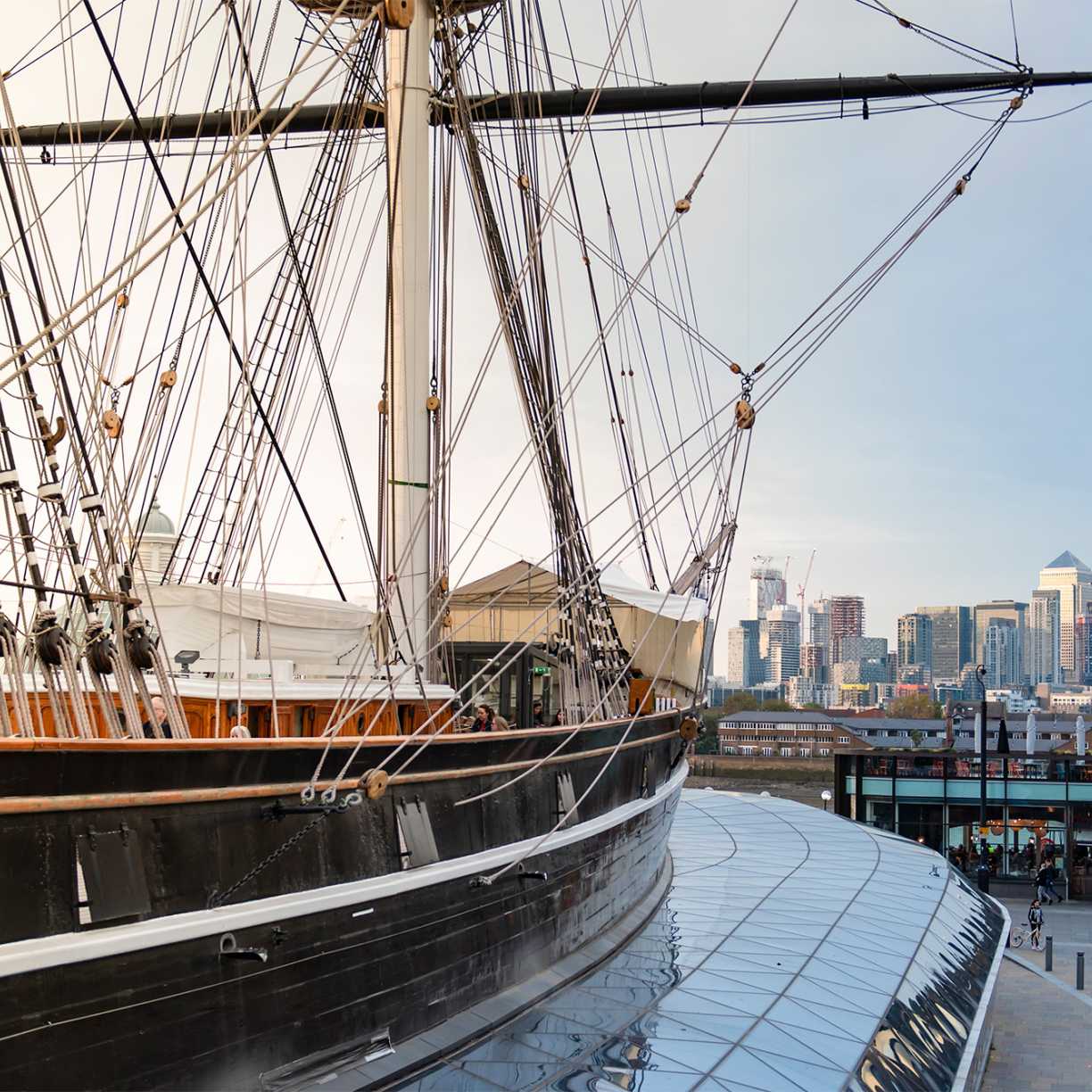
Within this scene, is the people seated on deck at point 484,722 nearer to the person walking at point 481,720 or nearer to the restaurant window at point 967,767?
the person walking at point 481,720

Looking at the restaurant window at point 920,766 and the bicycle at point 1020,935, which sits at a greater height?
the restaurant window at point 920,766

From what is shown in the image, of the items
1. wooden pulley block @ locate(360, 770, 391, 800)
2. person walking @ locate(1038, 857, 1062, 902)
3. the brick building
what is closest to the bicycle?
person walking @ locate(1038, 857, 1062, 902)

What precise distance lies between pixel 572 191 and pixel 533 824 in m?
9.64

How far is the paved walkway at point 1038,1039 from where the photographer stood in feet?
49.0

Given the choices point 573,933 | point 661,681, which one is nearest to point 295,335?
point 661,681

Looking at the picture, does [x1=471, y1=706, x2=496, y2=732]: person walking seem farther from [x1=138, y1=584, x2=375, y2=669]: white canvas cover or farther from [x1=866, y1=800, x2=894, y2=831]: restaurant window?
[x1=866, y1=800, x2=894, y2=831]: restaurant window

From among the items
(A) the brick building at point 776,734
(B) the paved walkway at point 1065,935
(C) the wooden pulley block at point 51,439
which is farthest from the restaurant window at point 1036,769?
(A) the brick building at point 776,734

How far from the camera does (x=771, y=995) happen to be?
1189 cm

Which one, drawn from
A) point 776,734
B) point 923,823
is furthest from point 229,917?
point 776,734

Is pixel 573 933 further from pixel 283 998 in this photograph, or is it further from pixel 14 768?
pixel 14 768

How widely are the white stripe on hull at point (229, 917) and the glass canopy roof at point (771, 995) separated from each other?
120 cm

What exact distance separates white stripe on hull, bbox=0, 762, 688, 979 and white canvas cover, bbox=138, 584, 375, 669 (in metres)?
2.60

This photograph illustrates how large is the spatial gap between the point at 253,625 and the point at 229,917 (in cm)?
519

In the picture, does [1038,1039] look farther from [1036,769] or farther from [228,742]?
[1036,769]
